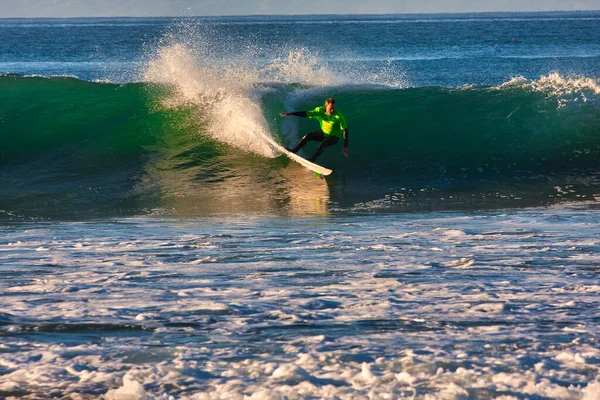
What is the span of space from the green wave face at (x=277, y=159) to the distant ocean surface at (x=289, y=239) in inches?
2.7

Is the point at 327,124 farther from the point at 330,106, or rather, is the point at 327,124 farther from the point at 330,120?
the point at 330,106

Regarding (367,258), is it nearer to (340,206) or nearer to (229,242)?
(229,242)

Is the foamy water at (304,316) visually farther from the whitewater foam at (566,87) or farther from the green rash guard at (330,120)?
the whitewater foam at (566,87)

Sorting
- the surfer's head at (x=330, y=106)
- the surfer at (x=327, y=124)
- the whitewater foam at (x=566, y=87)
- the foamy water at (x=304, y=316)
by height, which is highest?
the whitewater foam at (x=566, y=87)

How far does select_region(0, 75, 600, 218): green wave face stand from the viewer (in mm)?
11062

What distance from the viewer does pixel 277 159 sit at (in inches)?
516

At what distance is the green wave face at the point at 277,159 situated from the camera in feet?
36.3

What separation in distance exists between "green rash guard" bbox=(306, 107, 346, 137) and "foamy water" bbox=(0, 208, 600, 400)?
5.19 m

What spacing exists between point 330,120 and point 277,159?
1.26 meters

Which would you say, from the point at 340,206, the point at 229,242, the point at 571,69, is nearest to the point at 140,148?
the point at 340,206

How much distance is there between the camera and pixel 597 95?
54.3 feet

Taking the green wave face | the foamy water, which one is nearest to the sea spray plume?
the green wave face

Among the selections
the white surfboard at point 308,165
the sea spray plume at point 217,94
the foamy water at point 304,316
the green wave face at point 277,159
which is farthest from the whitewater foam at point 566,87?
the foamy water at point 304,316

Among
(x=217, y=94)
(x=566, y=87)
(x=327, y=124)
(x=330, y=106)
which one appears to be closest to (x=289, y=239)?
(x=330, y=106)
